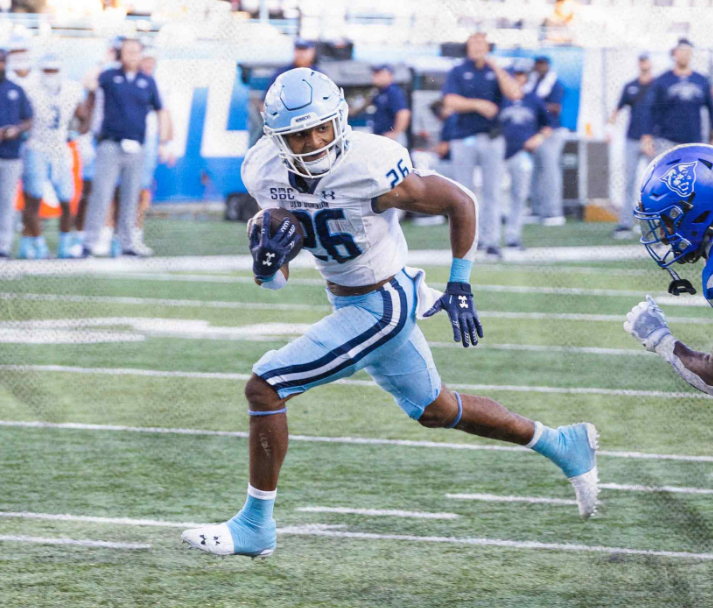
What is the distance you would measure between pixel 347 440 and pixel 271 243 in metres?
1.88

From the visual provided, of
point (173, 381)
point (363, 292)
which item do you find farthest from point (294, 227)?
point (173, 381)

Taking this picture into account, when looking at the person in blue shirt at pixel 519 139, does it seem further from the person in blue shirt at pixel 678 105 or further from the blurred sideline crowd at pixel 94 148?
the blurred sideline crowd at pixel 94 148

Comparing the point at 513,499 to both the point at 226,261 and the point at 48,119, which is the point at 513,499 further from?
the point at 48,119

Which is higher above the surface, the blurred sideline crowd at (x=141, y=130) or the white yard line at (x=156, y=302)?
the blurred sideline crowd at (x=141, y=130)

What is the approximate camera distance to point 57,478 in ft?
15.5

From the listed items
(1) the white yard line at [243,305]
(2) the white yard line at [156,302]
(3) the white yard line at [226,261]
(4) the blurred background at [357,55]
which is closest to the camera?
(1) the white yard line at [243,305]

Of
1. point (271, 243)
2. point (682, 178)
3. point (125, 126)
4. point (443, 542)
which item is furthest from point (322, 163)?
point (125, 126)

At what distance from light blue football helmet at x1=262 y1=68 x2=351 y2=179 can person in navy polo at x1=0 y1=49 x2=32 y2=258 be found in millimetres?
7398

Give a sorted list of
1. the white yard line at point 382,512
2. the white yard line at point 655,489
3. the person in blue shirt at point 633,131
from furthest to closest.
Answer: the person in blue shirt at point 633,131
the white yard line at point 655,489
the white yard line at point 382,512

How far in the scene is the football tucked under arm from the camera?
3.38 meters

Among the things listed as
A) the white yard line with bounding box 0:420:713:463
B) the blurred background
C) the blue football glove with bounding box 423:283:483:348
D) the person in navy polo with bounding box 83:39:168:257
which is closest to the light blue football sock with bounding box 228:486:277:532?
the blue football glove with bounding box 423:283:483:348

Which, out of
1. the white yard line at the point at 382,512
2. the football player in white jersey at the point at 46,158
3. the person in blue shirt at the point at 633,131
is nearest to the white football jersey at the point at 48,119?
the football player in white jersey at the point at 46,158

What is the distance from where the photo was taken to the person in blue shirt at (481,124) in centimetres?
1058

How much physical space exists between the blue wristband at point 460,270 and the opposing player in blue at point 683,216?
59 centimetres
